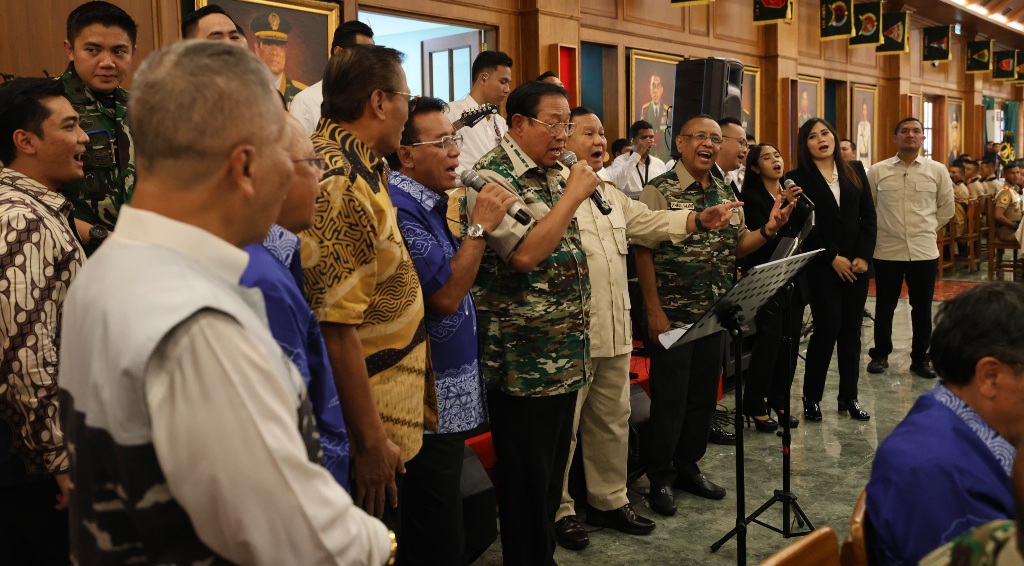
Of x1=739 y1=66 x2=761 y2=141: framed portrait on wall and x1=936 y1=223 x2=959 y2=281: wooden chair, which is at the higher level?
x1=739 y1=66 x2=761 y2=141: framed portrait on wall

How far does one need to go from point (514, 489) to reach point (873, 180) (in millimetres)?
4203

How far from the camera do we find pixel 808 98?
11852 mm

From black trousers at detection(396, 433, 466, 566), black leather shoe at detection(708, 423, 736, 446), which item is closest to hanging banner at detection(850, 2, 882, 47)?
black leather shoe at detection(708, 423, 736, 446)

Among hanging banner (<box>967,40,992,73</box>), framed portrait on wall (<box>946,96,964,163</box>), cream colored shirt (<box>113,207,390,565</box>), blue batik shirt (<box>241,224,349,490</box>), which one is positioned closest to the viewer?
cream colored shirt (<box>113,207,390,565</box>)

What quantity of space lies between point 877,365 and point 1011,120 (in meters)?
17.7

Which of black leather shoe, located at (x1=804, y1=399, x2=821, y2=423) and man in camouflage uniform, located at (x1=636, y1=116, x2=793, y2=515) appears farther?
black leather shoe, located at (x1=804, y1=399, x2=821, y2=423)

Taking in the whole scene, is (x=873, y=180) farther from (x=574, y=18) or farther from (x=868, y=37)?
(x=868, y=37)

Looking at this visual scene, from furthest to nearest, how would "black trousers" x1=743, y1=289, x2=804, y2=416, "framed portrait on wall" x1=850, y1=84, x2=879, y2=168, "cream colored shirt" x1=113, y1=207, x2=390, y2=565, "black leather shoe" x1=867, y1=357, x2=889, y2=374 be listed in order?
"framed portrait on wall" x1=850, y1=84, x2=879, y2=168
"black leather shoe" x1=867, y1=357, x2=889, y2=374
"black trousers" x1=743, y1=289, x2=804, y2=416
"cream colored shirt" x1=113, y1=207, x2=390, y2=565

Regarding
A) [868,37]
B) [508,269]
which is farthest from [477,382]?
[868,37]

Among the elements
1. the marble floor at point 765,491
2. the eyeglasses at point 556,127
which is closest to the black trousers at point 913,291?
the marble floor at point 765,491

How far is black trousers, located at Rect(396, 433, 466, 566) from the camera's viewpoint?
6.98ft

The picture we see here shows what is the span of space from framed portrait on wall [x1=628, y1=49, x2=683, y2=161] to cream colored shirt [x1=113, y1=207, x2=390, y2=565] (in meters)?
8.25

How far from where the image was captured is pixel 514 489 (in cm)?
258

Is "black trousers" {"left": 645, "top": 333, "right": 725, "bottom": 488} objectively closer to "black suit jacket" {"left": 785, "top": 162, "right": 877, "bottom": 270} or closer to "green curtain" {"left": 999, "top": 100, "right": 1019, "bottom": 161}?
"black suit jacket" {"left": 785, "top": 162, "right": 877, "bottom": 270}
